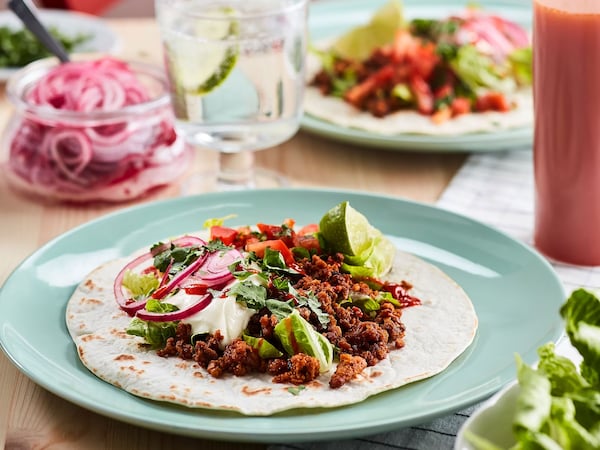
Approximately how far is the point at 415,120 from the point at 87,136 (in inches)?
48.1

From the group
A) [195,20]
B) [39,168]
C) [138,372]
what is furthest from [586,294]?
[39,168]

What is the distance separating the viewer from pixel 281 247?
2373 mm

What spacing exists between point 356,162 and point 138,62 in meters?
0.87

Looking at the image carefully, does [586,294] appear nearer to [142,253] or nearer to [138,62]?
[142,253]

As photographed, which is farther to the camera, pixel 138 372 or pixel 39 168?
pixel 39 168

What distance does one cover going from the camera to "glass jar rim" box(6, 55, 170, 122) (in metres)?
3.07

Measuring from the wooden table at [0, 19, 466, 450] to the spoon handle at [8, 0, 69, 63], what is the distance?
1.65ft

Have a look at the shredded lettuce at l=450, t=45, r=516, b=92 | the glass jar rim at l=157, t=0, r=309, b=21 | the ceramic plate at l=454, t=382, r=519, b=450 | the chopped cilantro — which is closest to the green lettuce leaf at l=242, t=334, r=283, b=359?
the chopped cilantro

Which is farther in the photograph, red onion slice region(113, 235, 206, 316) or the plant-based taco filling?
red onion slice region(113, 235, 206, 316)

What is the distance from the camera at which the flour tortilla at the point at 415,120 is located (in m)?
3.46

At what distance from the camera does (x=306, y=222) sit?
284 cm

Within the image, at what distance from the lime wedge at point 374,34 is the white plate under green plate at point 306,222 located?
1325mm

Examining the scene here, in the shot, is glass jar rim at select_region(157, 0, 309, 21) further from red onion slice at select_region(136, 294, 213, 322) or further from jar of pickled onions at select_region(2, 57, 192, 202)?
red onion slice at select_region(136, 294, 213, 322)

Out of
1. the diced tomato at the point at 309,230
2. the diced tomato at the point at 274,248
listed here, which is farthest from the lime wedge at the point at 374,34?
the diced tomato at the point at 274,248
